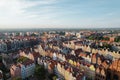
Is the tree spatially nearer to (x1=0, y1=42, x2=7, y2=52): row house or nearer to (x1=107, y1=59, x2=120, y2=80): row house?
(x1=107, y1=59, x2=120, y2=80): row house

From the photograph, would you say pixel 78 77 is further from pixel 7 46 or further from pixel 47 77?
pixel 7 46

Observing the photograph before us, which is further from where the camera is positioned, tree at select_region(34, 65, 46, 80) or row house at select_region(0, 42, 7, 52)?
row house at select_region(0, 42, 7, 52)

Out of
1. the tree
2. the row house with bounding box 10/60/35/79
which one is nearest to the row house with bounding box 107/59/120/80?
the tree

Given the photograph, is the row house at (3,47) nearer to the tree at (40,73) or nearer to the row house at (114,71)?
the tree at (40,73)

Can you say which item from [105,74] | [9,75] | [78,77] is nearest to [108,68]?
[105,74]

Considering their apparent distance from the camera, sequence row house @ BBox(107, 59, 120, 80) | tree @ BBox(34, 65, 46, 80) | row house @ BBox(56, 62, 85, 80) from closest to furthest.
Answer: row house @ BBox(56, 62, 85, 80), row house @ BBox(107, 59, 120, 80), tree @ BBox(34, 65, 46, 80)

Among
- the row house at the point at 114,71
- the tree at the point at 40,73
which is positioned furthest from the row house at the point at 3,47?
the row house at the point at 114,71

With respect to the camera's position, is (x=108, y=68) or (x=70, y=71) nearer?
(x=70, y=71)

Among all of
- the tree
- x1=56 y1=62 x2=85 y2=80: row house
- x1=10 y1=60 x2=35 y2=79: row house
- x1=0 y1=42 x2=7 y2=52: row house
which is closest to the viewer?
x1=56 y1=62 x2=85 y2=80: row house
